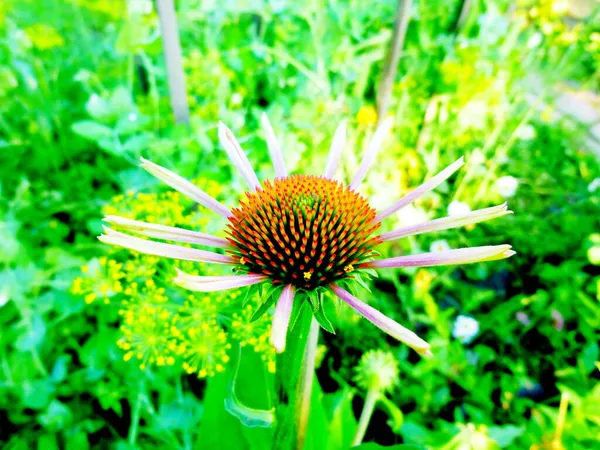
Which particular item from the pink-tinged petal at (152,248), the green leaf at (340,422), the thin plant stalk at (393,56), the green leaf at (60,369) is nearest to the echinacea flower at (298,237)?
the pink-tinged petal at (152,248)

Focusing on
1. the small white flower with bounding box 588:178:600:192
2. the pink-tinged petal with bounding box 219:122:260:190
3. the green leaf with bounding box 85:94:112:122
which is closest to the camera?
the pink-tinged petal with bounding box 219:122:260:190

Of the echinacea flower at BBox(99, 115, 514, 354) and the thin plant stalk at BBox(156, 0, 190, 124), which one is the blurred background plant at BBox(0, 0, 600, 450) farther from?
the echinacea flower at BBox(99, 115, 514, 354)

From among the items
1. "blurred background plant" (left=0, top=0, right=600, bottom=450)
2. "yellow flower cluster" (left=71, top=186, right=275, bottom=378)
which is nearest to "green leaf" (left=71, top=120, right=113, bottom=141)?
"blurred background plant" (left=0, top=0, right=600, bottom=450)

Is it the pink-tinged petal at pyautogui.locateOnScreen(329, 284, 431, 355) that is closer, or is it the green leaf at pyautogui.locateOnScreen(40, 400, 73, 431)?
the pink-tinged petal at pyautogui.locateOnScreen(329, 284, 431, 355)

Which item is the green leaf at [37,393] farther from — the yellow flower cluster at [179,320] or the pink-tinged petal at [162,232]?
the pink-tinged petal at [162,232]

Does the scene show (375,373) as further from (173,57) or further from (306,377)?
(173,57)

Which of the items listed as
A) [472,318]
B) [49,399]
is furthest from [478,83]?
[49,399]

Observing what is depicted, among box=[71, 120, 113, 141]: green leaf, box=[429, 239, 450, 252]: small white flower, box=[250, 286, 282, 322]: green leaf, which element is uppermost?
box=[71, 120, 113, 141]: green leaf
